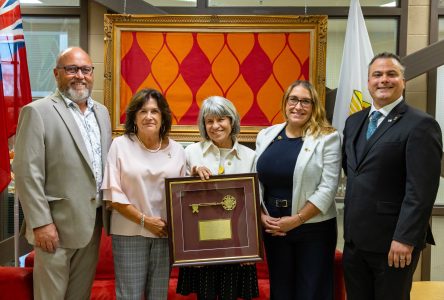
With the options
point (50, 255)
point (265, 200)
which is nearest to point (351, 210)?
point (265, 200)

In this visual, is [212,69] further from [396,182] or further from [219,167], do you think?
[396,182]

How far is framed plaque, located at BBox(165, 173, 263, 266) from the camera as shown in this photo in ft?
6.69

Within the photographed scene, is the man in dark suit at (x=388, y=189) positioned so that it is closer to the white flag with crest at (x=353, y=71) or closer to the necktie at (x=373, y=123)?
the necktie at (x=373, y=123)

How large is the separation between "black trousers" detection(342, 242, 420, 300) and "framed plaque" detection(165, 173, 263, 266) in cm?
45

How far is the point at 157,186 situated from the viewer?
2068mm

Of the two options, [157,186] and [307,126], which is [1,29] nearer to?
[157,186]

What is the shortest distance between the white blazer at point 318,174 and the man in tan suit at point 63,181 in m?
0.98

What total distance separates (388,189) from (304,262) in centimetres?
58

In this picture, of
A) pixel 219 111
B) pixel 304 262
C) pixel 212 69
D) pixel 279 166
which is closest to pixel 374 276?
pixel 304 262

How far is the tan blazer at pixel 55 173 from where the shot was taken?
195cm

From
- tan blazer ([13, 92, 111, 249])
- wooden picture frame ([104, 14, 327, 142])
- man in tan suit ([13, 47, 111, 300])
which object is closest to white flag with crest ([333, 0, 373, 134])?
wooden picture frame ([104, 14, 327, 142])

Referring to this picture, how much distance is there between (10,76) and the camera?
112 inches

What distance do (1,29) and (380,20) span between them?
2957 mm

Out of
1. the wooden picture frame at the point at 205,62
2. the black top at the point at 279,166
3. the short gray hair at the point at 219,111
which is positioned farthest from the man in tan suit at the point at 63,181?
the wooden picture frame at the point at 205,62
